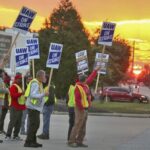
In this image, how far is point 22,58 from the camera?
69.8ft

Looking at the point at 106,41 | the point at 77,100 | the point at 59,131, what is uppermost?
the point at 106,41

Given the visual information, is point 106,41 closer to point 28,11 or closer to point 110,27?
point 110,27

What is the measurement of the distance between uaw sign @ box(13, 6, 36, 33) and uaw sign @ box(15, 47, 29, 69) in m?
2.85

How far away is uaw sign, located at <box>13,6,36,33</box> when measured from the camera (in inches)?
715

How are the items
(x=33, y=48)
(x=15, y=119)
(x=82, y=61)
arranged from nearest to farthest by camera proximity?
(x=15, y=119) → (x=33, y=48) → (x=82, y=61)

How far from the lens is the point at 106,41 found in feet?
64.7

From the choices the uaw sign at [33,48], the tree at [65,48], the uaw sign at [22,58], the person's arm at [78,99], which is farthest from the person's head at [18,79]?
the tree at [65,48]

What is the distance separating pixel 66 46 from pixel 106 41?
116 feet

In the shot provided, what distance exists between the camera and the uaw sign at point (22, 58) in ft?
69.3

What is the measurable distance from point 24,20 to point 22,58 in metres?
3.13

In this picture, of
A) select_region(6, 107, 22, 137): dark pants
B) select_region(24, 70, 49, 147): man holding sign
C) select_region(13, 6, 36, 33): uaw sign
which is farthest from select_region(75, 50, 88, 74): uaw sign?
A: select_region(24, 70, 49, 147): man holding sign

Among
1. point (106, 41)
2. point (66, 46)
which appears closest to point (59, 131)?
point (106, 41)

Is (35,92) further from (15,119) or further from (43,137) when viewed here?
(43,137)

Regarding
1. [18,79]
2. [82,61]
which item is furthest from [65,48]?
[18,79]
